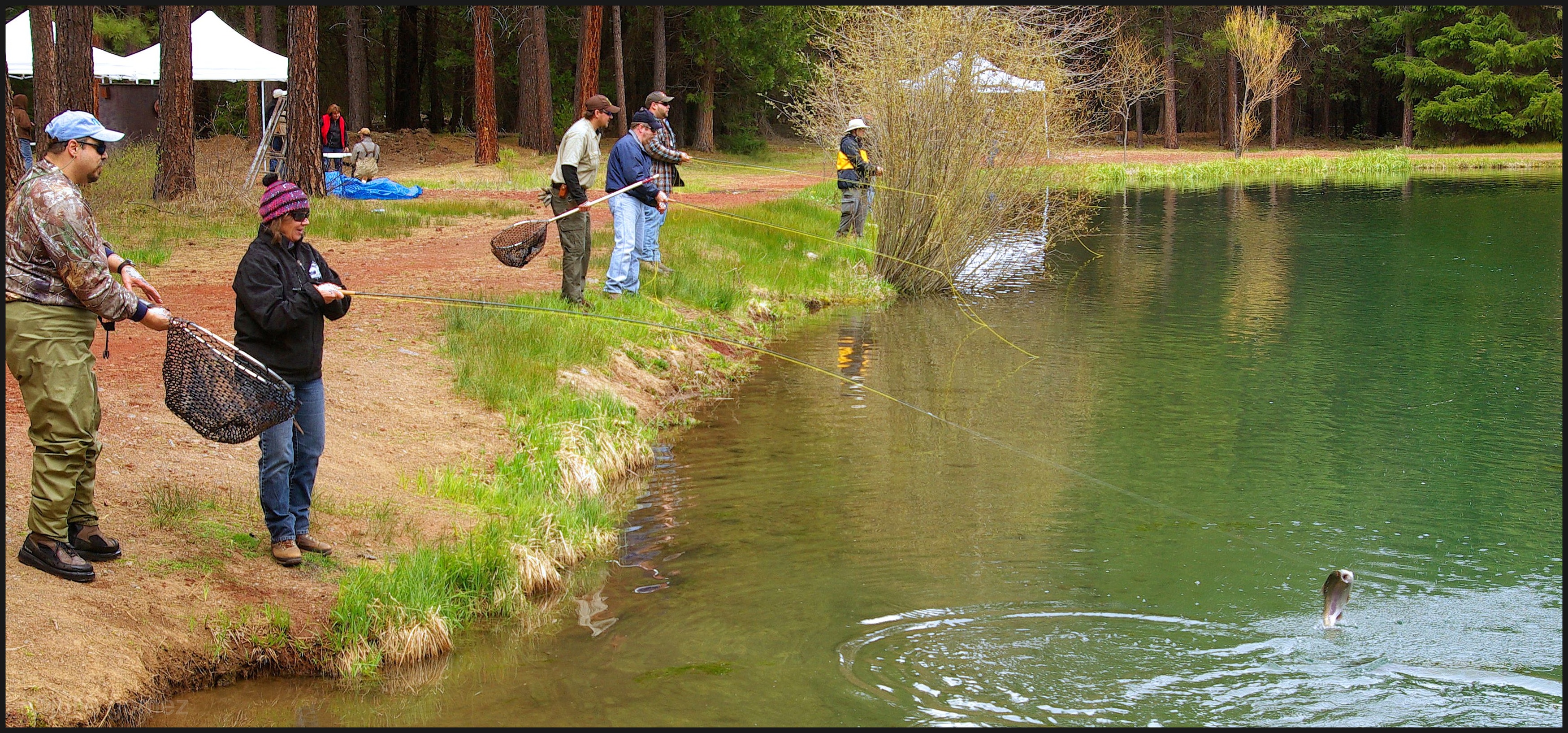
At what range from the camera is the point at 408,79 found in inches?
1421

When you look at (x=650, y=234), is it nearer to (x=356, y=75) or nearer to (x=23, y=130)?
(x=23, y=130)

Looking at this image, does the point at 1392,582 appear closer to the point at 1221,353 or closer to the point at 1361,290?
the point at 1221,353

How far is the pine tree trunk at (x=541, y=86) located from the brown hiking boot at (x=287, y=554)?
25.6m

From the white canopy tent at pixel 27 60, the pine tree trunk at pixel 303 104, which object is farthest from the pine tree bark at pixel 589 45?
the pine tree trunk at pixel 303 104

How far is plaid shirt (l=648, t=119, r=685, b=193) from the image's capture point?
1128cm

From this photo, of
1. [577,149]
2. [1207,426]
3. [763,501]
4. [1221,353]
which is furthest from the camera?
[1221,353]

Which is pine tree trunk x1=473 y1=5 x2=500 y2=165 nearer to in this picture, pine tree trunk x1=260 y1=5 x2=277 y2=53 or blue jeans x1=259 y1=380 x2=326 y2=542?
pine tree trunk x1=260 y1=5 x2=277 y2=53

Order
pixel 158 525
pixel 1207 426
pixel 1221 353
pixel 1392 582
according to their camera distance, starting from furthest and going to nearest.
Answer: pixel 1221 353
pixel 1207 426
pixel 1392 582
pixel 158 525

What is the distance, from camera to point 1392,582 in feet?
20.3

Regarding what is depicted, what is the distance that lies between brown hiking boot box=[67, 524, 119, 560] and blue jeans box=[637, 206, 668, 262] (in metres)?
6.50

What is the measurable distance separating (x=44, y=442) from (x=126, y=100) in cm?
2753

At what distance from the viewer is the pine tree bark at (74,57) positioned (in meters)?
16.5

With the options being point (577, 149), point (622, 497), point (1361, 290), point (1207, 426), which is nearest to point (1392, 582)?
point (1207, 426)

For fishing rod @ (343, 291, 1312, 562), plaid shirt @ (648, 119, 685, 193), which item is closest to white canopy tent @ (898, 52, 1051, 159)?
plaid shirt @ (648, 119, 685, 193)
